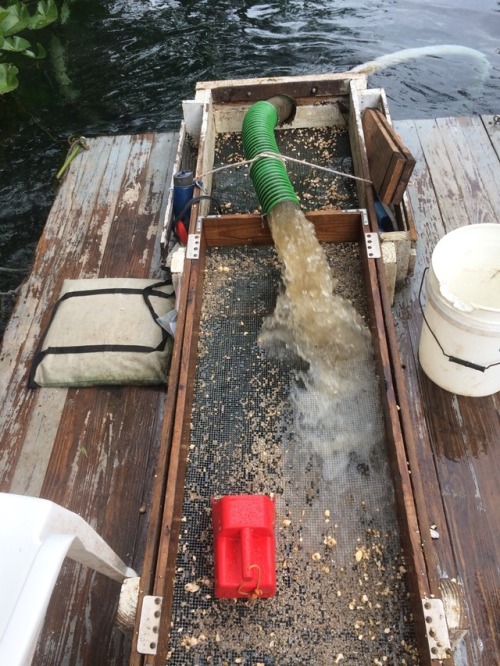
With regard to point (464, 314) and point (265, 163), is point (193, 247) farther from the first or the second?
point (464, 314)

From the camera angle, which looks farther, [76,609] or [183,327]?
[183,327]

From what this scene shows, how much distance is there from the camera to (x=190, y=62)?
691cm

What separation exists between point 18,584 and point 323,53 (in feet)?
24.4

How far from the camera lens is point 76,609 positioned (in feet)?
6.79

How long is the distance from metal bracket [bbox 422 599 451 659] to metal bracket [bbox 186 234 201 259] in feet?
6.19

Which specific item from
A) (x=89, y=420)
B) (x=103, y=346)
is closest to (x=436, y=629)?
(x=89, y=420)

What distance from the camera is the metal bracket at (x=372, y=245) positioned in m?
2.45

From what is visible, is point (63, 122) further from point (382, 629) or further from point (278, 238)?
point (382, 629)

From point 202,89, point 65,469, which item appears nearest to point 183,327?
point 65,469

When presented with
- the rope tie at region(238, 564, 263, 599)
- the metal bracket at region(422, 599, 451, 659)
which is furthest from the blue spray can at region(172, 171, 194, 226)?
the metal bracket at region(422, 599, 451, 659)

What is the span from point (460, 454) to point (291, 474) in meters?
0.87

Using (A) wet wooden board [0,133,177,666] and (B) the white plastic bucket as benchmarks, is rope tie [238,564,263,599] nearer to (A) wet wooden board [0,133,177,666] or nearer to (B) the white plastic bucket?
(A) wet wooden board [0,133,177,666]

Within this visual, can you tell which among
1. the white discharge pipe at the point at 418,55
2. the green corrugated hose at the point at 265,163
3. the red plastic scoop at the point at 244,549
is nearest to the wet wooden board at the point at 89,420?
the red plastic scoop at the point at 244,549

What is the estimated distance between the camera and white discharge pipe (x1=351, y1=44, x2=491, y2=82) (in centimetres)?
616
